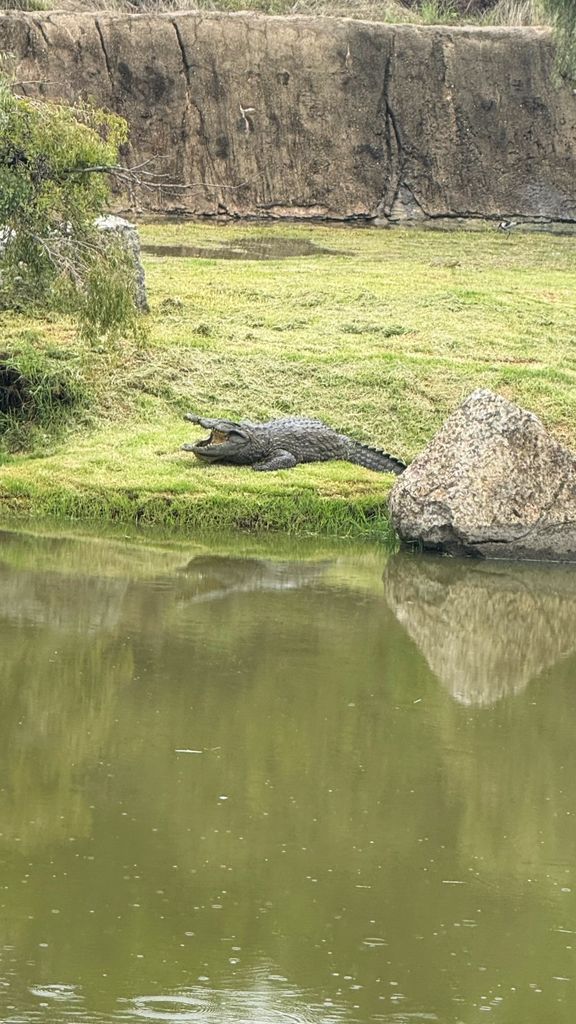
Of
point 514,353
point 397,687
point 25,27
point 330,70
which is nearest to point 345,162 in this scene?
point 330,70

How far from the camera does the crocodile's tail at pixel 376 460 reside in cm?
1477

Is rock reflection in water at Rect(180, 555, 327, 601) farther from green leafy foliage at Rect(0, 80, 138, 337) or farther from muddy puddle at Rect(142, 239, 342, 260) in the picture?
muddy puddle at Rect(142, 239, 342, 260)

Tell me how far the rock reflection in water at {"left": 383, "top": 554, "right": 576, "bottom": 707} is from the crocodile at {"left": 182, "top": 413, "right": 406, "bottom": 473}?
2.06 metres

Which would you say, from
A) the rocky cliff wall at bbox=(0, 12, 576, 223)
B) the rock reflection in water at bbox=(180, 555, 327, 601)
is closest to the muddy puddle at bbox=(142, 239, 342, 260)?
the rocky cliff wall at bbox=(0, 12, 576, 223)

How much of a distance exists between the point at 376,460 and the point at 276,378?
6.77 ft

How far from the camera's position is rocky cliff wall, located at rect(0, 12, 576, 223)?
103 ft

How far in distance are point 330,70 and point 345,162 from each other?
5.82ft

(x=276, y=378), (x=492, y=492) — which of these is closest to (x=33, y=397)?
(x=276, y=378)

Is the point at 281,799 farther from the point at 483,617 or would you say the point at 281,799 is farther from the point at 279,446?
the point at 279,446

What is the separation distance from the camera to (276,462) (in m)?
14.5

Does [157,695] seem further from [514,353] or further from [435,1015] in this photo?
[514,353]

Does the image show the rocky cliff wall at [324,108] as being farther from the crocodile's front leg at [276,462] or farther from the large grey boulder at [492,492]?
the large grey boulder at [492,492]

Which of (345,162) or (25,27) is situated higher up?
(25,27)

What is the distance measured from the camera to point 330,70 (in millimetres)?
32375
